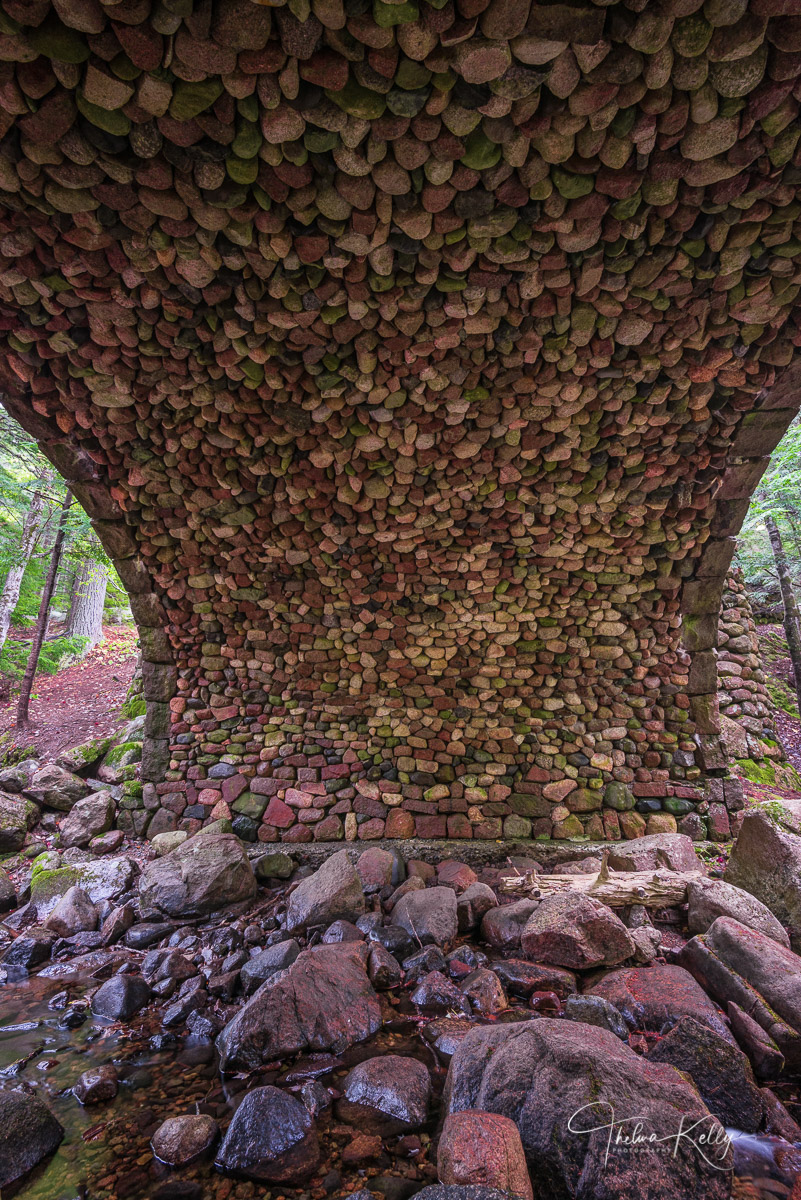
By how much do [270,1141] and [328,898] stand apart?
1.70 m

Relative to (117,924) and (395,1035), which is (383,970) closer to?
(395,1035)

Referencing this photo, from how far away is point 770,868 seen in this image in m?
3.36

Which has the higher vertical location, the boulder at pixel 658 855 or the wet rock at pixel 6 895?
the boulder at pixel 658 855

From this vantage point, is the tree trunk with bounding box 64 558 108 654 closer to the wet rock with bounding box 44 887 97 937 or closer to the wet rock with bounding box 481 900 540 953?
the wet rock with bounding box 44 887 97 937

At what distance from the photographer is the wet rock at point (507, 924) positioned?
3314 millimetres

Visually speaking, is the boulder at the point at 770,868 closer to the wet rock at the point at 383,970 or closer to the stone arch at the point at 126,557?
the wet rock at the point at 383,970

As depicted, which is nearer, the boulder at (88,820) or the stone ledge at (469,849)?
the stone ledge at (469,849)

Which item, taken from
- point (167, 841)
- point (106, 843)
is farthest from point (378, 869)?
point (106, 843)

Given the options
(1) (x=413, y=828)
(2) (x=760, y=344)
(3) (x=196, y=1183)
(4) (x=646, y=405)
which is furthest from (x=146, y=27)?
(1) (x=413, y=828)

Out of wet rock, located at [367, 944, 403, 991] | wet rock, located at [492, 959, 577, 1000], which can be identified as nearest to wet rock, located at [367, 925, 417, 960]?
wet rock, located at [367, 944, 403, 991]

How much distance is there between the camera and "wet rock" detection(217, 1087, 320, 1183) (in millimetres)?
1890

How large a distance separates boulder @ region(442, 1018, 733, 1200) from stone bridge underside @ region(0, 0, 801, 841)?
2642 mm

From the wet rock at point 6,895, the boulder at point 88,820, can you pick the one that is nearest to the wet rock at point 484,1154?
the wet rock at point 6,895

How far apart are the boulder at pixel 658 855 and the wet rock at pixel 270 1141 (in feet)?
9.08
